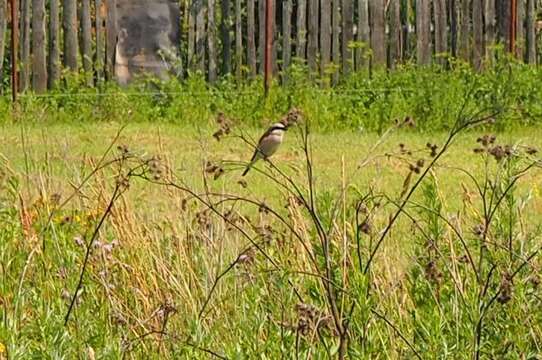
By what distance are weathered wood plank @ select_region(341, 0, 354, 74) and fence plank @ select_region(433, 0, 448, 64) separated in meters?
0.91

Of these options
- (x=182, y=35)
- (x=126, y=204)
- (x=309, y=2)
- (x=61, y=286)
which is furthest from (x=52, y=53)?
(x=61, y=286)

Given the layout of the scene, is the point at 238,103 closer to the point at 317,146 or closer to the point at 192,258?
the point at 317,146

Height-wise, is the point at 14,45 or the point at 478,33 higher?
the point at 478,33

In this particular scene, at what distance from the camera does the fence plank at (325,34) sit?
15344mm

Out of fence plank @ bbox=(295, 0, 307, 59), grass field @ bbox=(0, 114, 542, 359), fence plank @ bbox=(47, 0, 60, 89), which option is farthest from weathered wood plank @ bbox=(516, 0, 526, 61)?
grass field @ bbox=(0, 114, 542, 359)

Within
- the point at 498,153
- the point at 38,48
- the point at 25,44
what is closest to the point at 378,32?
the point at 38,48

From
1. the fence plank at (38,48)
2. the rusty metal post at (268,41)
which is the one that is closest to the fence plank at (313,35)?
the rusty metal post at (268,41)

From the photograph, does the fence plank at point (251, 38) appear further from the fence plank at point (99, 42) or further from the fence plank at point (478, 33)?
the fence plank at point (478, 33)

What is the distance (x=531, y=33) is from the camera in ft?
53.0

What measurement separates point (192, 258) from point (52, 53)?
29.8 ft

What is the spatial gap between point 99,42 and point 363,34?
8.92ft

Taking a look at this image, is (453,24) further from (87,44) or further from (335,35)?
(87,44)

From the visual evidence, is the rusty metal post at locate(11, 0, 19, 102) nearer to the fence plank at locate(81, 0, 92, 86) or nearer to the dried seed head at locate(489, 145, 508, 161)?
the fence plank at locate(81, 0, 92, 86)

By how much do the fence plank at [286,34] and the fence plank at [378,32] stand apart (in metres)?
0.90
